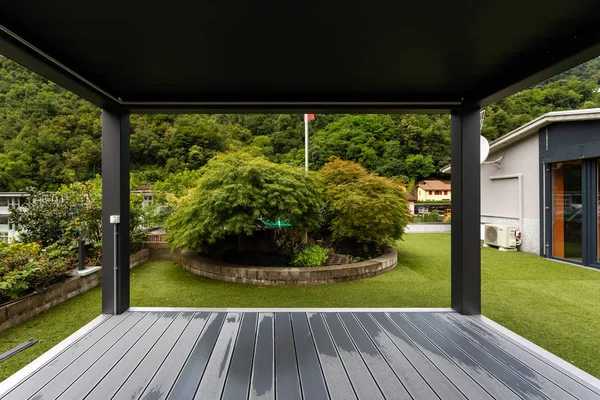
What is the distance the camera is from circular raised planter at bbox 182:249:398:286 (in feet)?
14.4

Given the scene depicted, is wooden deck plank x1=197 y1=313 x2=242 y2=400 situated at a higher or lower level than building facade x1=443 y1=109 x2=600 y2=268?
lower

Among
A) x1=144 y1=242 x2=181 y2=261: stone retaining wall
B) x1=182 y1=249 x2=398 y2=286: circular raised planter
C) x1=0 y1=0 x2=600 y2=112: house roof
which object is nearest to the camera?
x1=0 y1=0 x2=600 y2=112: house roof

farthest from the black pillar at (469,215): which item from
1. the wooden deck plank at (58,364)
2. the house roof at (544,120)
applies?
the house roof at (544,120)

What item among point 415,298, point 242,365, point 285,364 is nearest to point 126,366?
point 242,365

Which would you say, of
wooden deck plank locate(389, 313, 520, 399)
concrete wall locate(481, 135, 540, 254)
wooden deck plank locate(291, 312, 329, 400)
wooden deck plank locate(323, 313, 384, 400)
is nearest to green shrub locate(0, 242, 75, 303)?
wooden deck plank locate(291, 312, 329, 400)

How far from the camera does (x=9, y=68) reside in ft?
47.4

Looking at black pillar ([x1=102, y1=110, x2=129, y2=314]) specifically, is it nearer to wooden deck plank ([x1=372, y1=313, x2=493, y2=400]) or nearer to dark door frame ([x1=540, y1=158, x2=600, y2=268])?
wooden deck plank ([x1=372, y1=313, x2=493, y2=400])

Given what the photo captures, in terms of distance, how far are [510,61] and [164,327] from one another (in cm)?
343

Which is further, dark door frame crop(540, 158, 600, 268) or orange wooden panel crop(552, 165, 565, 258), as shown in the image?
orange wooden panel crop(552, 165, 565, 258)

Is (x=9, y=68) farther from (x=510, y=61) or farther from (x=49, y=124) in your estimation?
(x=510, y=61)

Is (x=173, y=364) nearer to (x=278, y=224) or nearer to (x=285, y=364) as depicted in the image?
(x=285, y=364)

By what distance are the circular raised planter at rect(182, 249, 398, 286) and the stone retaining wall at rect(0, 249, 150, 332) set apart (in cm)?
158

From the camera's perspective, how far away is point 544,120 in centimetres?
625

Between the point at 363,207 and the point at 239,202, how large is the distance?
7.55 ft
